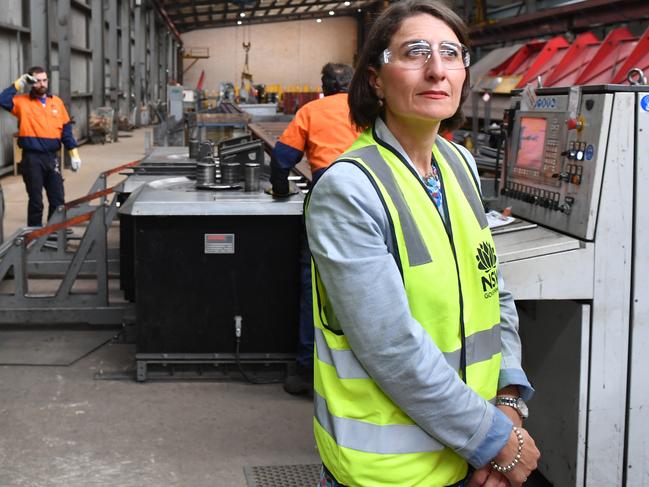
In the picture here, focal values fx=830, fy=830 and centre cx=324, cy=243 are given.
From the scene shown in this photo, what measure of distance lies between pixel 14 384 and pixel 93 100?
54.4 ft

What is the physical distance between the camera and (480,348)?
153 cm

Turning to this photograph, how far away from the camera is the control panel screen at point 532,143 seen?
2946 millimetres

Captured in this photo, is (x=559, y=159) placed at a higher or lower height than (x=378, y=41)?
lower

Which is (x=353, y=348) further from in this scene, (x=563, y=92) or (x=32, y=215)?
(x=32, y=215)

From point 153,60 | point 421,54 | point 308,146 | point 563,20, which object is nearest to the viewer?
point 421,54

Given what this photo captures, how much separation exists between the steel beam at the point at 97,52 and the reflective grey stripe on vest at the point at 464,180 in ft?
62.2

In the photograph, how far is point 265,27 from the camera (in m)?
37.6

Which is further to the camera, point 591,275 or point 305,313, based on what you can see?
point 305,313

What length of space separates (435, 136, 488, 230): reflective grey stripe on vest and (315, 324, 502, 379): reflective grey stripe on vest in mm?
212

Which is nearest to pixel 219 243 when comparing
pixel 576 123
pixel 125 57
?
pixel 576 123

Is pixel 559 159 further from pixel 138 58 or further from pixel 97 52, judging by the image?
pixel 138 58

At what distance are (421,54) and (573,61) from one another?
33.4 ft

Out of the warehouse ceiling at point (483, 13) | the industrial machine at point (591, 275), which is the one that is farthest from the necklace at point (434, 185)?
the industrial machine at point (591, 275)

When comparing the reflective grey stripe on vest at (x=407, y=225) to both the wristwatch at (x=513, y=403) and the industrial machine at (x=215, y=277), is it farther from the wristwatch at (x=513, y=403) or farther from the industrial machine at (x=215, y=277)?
the industrial machine at (x=215, y=277)
